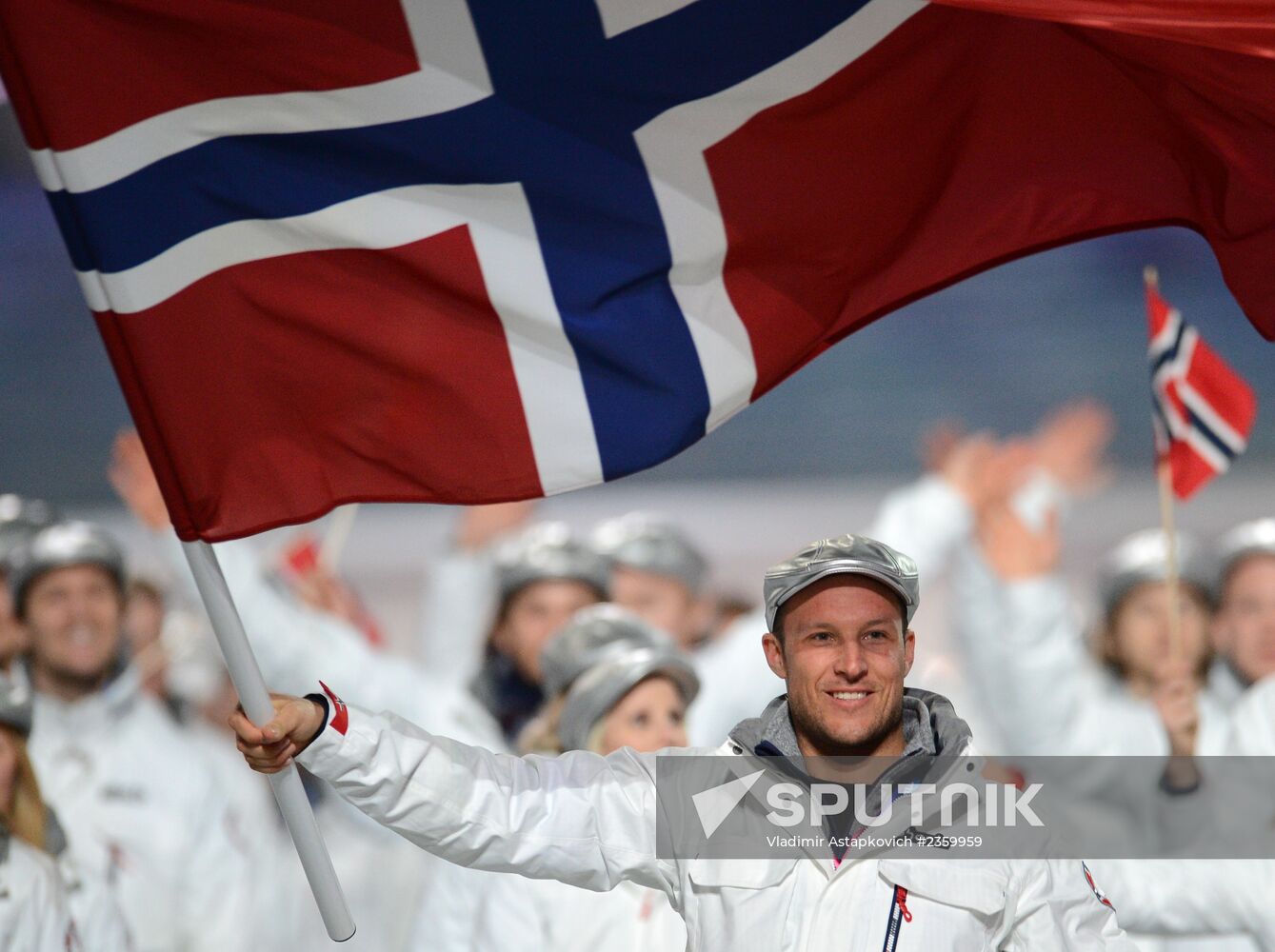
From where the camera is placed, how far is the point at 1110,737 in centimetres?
757

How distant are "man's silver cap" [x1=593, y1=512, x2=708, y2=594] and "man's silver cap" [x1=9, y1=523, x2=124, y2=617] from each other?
7.53ft

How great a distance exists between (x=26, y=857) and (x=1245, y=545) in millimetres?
4810

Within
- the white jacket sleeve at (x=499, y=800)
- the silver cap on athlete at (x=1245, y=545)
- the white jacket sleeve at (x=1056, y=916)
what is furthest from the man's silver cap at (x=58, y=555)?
the white jacket sleeve at (x=1056, y=916)

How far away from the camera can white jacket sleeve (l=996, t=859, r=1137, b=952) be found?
350 centimetres

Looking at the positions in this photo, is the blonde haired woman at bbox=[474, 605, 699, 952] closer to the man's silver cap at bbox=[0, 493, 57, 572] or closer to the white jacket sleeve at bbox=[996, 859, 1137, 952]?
the white jacket sleeve at bbox=[996, 859, 1137, 952]

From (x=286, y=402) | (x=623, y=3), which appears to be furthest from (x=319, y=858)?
(x=623, y=3)

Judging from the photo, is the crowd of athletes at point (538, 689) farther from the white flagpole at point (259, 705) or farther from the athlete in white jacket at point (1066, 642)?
the white flagpole at point (259, 705)

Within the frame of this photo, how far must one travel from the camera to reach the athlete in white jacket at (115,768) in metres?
7.26

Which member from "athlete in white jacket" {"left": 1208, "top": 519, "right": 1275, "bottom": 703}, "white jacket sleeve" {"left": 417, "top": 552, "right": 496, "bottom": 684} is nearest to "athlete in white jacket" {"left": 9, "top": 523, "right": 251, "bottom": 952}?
"white jacket sleeve" {"left": 417, "top": 552, "right": 496, "bottom": 684}

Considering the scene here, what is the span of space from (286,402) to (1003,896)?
5.75ft

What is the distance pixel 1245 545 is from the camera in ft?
24.0

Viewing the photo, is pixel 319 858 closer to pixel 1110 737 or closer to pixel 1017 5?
pixel 1017 5

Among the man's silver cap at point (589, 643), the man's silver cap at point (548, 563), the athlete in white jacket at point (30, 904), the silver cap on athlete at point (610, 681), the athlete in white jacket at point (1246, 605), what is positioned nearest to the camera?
the athlete in white jacket at point (30, 904)

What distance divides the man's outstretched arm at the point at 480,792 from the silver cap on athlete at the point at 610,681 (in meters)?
1.36
